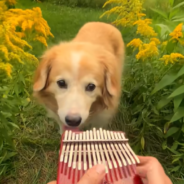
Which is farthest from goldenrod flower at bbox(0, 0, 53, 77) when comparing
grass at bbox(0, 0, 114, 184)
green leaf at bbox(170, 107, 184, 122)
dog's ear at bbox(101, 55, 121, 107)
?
green leaf at bbox(170, 107, 184, 122)

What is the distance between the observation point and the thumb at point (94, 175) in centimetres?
95

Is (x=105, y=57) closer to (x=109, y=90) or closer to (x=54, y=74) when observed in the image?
(x=109, y=90)

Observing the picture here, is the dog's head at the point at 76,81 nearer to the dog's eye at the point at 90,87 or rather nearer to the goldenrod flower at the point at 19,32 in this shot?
the dog's eye at the point at 90,87

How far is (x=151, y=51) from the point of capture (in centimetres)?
199

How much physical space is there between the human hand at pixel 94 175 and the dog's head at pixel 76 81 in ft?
2.31

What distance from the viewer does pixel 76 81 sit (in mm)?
1782

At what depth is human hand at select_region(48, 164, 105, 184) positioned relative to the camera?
951 mm

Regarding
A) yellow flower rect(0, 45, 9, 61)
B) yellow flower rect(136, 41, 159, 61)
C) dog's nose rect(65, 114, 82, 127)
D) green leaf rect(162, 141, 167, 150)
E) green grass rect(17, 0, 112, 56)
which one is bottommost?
green grass rect(17, 0, 112, 56)

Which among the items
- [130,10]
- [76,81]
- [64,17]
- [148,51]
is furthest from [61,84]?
[64,17]

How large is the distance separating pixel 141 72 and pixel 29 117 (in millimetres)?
1147

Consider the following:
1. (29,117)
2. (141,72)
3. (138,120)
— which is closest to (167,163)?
(138,120)

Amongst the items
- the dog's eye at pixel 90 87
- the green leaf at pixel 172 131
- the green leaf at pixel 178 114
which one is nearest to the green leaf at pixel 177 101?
the green leaf at pixel 178 114

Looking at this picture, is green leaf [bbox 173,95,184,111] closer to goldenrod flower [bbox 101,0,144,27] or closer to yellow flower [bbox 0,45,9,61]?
goldenrod flower [bbox 101,0,144,27]

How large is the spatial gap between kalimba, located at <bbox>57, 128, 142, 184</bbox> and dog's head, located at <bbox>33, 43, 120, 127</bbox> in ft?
1.78
